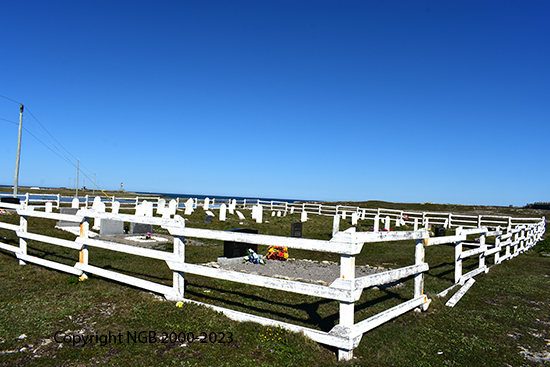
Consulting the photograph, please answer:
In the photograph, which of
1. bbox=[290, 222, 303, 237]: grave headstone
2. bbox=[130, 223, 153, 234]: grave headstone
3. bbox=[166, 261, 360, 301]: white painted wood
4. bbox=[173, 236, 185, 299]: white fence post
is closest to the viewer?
bbox=[166, 261, 360, 301]: white painted wood

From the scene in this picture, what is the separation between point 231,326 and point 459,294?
5031 mm

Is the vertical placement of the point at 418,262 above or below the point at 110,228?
above

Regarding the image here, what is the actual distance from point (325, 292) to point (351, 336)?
1.86ft

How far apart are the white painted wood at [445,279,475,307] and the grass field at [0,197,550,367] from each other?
4.2 inches

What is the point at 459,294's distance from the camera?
7055 millimetres

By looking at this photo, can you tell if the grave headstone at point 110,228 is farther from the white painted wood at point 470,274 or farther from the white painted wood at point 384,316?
the white painted wood at point 470,274

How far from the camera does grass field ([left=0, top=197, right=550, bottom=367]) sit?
3869 millimetres

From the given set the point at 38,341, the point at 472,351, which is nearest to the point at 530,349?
the point at 472,351

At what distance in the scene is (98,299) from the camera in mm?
5715

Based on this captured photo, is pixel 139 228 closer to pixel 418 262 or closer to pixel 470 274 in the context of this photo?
pixel 418 262

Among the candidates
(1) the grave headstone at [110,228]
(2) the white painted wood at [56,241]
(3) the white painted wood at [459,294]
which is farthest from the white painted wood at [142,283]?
(1) the grave headstone at [110,228]

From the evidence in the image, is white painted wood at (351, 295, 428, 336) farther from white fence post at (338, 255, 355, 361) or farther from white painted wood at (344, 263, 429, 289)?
white painted wood at (344, 263, 429, 289)

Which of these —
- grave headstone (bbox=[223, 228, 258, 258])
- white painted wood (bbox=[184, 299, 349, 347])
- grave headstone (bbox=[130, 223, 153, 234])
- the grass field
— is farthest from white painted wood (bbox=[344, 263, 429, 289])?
grave headstone (bbox=[130, 223, 153, 234])

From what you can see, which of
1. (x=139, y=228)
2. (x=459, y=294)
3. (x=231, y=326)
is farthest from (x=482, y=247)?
(x=139, y=228)
